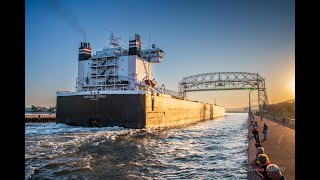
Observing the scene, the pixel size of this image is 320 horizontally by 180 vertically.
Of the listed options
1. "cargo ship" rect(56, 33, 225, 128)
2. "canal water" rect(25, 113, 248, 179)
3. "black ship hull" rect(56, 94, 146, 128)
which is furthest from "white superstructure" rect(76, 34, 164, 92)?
"canal water" rect(25, 113, 248, 179)

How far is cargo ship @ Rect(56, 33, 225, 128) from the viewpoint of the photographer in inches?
1142

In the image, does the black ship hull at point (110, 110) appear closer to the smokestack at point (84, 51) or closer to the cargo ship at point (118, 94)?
the cargo ship at point (118, 94)

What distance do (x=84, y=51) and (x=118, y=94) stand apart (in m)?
13.1

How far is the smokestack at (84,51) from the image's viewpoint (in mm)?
38812

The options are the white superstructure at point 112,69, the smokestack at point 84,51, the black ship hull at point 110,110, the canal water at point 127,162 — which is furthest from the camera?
the smokestack at point 84,51

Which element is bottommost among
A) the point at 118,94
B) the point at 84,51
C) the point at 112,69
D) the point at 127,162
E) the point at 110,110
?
the point at 127,162

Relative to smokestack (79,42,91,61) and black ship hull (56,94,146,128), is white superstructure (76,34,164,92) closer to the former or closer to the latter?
smokestack (79,42,91,61)

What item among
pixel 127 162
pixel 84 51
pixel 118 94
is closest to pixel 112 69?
pixel 84 51

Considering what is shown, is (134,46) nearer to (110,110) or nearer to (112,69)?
(112,69)

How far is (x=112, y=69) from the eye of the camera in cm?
3638

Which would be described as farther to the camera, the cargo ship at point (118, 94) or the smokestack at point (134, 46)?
the smokestack at point (134, 46)

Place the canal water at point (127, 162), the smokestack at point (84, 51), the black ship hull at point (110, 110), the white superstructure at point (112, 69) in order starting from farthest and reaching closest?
the smokestack at point (84, 51) < the white superstructure at point (112, 69) < the black ship hull at point (110, 110) < the canal water at point (127, 162)

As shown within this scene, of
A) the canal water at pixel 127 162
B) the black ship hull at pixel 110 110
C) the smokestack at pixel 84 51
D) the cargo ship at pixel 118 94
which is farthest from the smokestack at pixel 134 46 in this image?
the canal water at pixel 127 162
